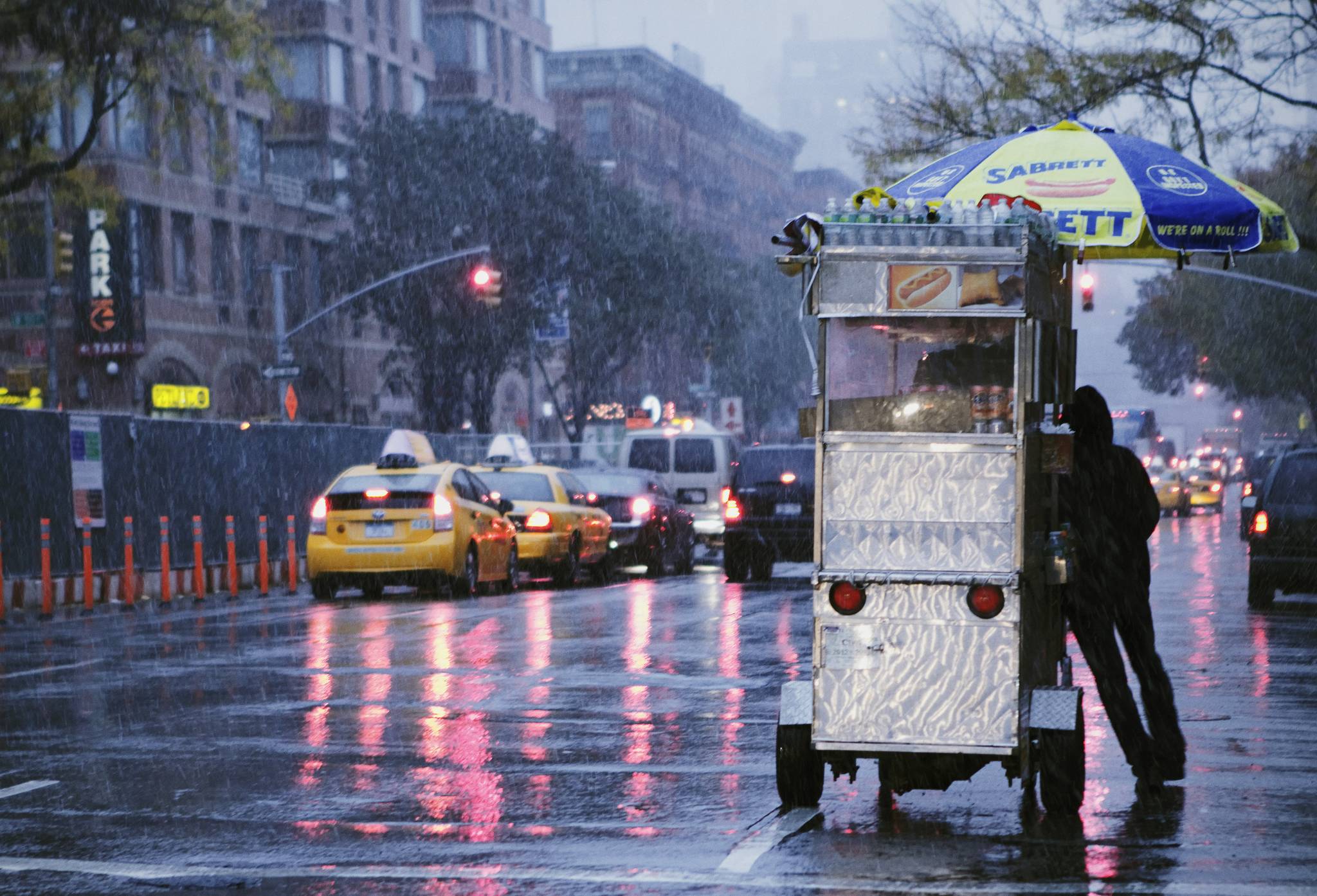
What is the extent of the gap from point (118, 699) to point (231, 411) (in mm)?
45239

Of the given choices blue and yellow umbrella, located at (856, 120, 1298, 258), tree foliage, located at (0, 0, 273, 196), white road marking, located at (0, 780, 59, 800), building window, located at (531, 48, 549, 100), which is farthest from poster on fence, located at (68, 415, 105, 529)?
building window, located at (531, 48, 549, 100)

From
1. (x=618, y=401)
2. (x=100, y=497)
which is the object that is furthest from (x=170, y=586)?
(x=618, y=401)

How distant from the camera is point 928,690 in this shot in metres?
8.02

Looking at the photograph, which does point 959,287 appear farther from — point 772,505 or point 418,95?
point 418,95

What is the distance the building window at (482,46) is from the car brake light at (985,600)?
2772 inches

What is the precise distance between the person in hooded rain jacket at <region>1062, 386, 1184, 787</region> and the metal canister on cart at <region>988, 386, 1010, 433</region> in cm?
72

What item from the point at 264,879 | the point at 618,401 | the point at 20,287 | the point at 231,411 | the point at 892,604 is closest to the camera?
the point at 264,879

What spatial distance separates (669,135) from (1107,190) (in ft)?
313

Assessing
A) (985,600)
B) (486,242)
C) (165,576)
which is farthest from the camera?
(486,242)

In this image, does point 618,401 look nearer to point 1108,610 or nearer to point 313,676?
point 313,676

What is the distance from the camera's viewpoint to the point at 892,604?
318 inches

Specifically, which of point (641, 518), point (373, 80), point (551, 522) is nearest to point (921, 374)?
point (551, 522)

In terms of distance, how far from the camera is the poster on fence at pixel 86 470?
2461cm

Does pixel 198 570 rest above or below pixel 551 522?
below
